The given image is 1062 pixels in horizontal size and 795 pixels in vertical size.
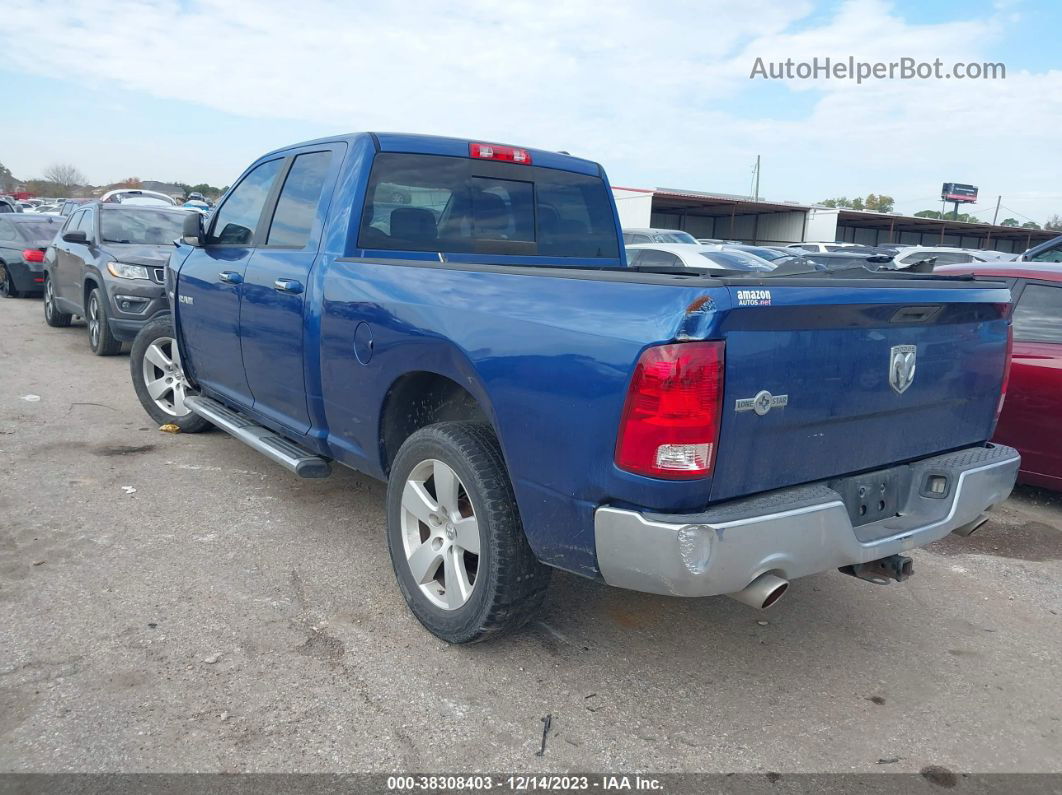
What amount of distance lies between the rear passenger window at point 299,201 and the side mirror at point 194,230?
2.42ft

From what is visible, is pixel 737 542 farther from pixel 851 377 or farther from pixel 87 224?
pixel 87 224

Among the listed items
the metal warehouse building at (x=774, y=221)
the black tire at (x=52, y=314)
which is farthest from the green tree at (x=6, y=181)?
the black tire at (x=52, y=314)

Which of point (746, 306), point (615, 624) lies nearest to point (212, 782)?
point (615, 624)

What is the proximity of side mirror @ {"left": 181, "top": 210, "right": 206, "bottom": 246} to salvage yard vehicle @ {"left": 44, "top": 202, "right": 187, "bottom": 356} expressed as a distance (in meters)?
3.98

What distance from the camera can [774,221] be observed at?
4466 centimetres

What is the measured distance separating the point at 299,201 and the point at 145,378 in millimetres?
2645

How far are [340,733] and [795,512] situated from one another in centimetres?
161

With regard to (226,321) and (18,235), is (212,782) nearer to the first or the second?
(226,321)

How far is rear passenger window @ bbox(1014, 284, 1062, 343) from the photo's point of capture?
5.15 metres

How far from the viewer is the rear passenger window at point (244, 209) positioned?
4637 millimetres

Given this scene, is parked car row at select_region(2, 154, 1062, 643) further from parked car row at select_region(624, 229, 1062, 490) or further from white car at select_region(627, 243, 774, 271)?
white car at select_region(627, 243, 774, 271)

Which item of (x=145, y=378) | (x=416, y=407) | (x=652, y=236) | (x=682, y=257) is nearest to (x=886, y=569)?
(x=416, y=407)

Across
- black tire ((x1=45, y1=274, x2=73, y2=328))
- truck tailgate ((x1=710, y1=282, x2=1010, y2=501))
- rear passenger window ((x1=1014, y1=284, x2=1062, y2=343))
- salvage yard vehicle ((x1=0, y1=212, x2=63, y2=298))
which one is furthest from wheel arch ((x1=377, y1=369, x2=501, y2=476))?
salvage yard vehicle ((x1=0, y1=212, x2=63, y2=298))

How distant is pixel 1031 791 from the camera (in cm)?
253
